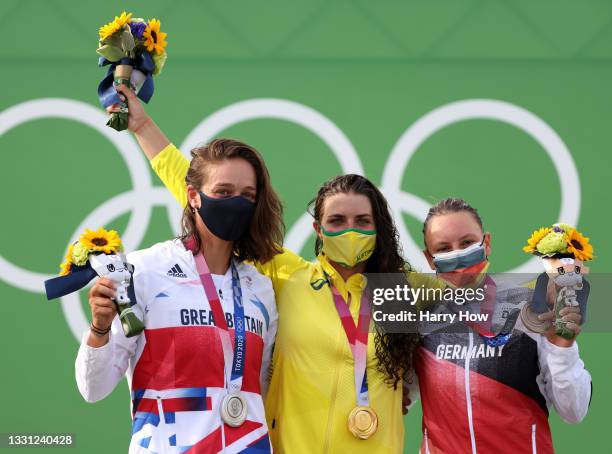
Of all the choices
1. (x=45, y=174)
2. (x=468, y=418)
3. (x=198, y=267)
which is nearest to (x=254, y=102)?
(x=45, y=174)

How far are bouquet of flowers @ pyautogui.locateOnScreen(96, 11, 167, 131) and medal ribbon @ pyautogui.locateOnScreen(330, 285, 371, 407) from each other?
3.53 ft

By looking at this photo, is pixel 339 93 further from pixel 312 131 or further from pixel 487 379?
pixel 487 379

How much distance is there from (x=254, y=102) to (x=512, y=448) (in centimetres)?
290

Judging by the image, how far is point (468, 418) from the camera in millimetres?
3270

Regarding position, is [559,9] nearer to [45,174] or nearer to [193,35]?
[193,35]

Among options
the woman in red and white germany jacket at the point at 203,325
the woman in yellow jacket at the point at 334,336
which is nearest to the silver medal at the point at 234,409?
the woman in red and white germany jacket at the point at 203,325

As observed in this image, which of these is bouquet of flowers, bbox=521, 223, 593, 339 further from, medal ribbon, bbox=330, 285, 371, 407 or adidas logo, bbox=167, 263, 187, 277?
adidas logo, bbox=167, 263, 187, 277

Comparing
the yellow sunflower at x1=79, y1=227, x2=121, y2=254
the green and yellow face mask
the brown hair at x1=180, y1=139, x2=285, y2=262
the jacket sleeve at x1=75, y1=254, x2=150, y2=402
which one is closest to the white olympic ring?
the green and yellow face mask

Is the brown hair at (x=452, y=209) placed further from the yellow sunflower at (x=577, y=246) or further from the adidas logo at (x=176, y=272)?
the adidas logo at (x=176, y=272)

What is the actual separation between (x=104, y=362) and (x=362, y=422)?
0.94 meters

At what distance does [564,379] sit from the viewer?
3.20 m

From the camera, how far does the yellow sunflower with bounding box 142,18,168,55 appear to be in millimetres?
3500

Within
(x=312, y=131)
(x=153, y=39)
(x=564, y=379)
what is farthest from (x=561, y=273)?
(x=312, y=131)

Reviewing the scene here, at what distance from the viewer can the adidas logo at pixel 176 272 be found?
316cm
